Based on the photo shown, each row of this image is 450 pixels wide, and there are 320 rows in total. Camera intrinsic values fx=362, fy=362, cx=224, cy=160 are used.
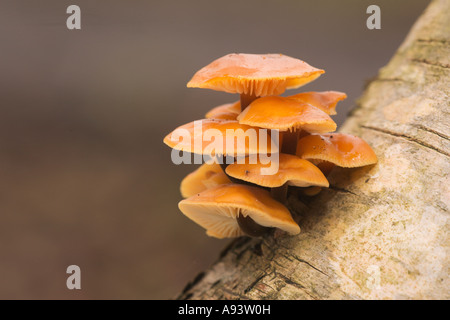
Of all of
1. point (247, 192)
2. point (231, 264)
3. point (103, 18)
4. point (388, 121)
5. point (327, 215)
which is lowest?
point (231, 264)

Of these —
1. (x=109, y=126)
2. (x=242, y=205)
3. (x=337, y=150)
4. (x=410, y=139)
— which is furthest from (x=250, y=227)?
(x=109, y=126)

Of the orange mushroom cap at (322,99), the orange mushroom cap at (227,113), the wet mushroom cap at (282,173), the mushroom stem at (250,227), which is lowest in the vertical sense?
the mushroom stem at (250,227)

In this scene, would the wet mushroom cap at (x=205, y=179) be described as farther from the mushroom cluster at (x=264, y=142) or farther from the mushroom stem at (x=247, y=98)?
the mushroom stem at (x=247, y=98)

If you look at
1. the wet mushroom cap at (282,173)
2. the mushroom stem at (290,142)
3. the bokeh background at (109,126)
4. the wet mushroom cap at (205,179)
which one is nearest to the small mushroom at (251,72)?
the mushroom stem at (290,142)

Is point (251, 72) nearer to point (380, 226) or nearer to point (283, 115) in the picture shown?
point (283, 115)

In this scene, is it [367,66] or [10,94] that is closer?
[10,94]

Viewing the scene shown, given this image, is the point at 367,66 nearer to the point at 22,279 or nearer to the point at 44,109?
the point at 44,109
